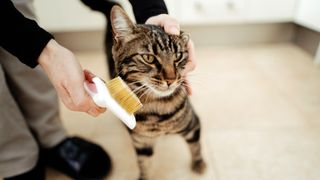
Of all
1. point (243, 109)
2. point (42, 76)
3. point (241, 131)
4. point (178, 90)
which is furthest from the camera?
point (243, 109)

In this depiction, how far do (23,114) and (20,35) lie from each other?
369mm

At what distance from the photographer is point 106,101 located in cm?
43

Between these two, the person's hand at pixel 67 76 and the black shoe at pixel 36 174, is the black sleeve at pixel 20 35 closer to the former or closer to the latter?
the person's hand at pixel 67 76

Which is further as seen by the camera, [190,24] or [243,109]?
[190,24]

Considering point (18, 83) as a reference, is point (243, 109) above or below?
below

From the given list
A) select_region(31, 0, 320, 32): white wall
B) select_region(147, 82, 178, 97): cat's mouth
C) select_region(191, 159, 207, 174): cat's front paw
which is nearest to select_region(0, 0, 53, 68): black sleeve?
select_region(147, 82, 178, 97): cat's mouth

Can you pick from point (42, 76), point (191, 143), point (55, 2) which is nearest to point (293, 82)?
point (191, 143)

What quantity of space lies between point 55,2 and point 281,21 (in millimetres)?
1200

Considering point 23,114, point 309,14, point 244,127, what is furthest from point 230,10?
point 23,114

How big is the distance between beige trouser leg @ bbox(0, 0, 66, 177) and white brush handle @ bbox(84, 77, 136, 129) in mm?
319

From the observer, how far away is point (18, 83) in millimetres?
706

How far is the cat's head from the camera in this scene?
0.53 metres

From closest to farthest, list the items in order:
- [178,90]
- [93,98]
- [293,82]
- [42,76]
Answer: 1. [93,98]
2. [178,90]
3. [42,76]
4. [293,82]

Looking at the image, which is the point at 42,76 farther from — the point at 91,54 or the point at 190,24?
the point at 190,24
